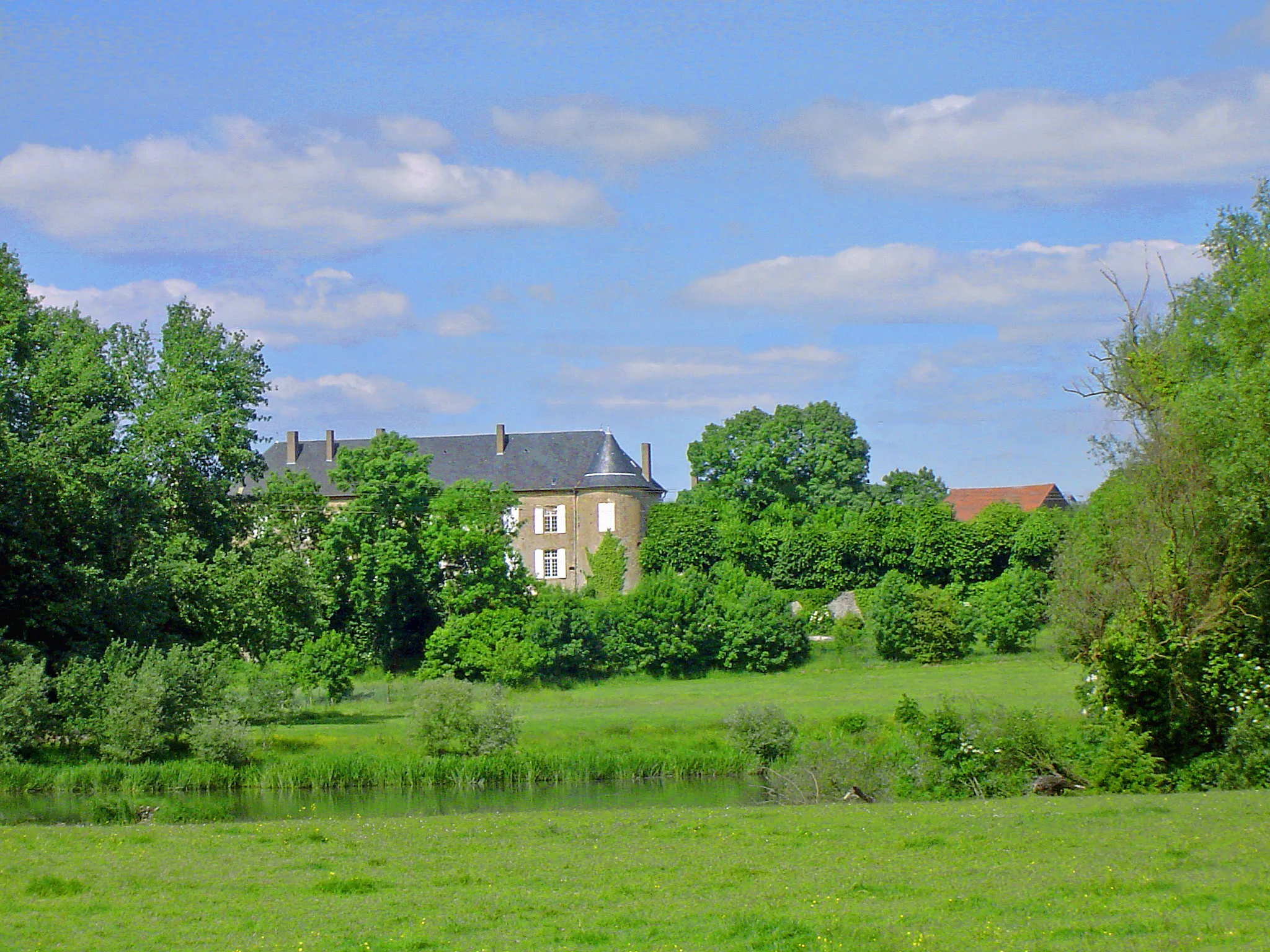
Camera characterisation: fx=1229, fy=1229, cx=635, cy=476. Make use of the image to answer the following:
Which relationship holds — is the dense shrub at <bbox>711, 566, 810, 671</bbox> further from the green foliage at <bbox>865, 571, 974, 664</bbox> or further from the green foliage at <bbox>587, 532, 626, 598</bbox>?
the green foliage at <bbox>587, 532, 626, 598</bbox>

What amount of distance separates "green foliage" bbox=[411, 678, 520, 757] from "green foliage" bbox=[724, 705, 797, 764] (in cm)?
507

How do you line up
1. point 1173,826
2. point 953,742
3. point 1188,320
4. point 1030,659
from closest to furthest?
point 1173,826 < point 953,742 < point 1188,320 < point 1030,659

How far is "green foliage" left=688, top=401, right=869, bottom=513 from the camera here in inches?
2576

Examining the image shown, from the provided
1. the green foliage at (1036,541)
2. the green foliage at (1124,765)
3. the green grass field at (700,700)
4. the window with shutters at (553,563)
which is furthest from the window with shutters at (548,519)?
the green foliage at (1124,765)

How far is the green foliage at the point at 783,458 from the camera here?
65.4 metres

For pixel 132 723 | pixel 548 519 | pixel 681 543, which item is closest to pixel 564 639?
pixel 681 543

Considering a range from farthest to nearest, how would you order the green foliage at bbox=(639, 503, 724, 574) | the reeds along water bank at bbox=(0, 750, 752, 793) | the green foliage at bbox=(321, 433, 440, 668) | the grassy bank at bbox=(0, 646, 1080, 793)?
the green foliage at bbox=(639, 503, 724, 574), the green foliage at bbox=(321, 433, 440, 668), the grassy bank at bbox=(0, 646, 1080, 793), the reeds along water bank at bbox=(0, 750, 752, 793)

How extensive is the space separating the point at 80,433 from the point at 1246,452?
23.7 meters

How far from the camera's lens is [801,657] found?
1902 inches

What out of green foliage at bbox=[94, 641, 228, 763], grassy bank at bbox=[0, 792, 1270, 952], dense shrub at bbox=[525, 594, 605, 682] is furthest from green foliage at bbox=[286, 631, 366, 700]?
grassy bank at bbox=[0, 792, 1270, 952]

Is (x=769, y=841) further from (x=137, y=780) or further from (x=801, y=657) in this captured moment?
(x=801, y=657)

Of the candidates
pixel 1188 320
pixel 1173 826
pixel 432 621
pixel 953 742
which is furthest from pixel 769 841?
pixel 432 621

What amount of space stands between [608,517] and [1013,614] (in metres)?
23.6

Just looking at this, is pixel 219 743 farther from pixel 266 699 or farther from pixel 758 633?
pixel 758 633
